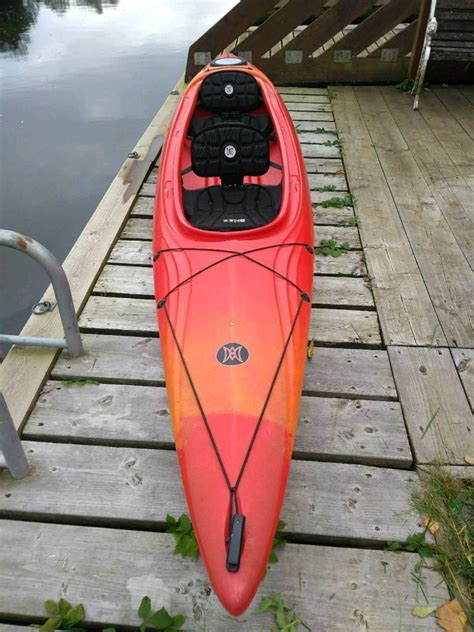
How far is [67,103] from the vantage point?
24.2 feet

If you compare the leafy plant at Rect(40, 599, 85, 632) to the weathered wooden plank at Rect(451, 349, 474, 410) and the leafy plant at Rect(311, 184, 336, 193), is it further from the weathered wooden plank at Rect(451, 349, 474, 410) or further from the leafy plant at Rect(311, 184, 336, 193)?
the leafy plant at Rect(311, 184, 336, 193)

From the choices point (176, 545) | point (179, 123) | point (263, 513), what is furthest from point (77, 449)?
point (179, 123)

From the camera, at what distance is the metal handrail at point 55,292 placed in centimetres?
178

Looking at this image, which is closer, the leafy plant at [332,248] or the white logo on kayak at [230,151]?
the white logo on kayak at [230,151]

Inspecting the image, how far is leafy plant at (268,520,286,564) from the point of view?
1577mm

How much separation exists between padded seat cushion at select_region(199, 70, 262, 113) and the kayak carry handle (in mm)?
3171

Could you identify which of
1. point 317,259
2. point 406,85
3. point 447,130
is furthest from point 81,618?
point 406,85

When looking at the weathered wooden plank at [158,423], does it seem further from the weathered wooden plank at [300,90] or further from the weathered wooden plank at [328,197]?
the weathered wooden plank at [300,90]

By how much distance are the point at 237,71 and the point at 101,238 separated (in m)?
1.70

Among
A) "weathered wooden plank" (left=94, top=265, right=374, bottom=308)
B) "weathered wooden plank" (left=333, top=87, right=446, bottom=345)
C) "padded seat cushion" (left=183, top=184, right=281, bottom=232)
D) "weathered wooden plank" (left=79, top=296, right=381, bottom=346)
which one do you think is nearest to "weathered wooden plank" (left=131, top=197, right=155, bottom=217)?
"padded seat cushion" (left=183, top=184, right=281, bottom=232)

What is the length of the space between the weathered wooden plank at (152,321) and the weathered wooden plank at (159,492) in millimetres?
704

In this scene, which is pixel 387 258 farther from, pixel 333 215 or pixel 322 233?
pixel 333 215

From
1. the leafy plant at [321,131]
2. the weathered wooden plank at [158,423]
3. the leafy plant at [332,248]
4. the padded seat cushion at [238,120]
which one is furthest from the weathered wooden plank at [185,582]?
the leafy plant at [321,131]

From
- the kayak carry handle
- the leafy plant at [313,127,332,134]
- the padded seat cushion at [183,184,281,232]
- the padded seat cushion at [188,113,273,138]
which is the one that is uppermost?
the padded seat cushion at [188,113,273,138]
